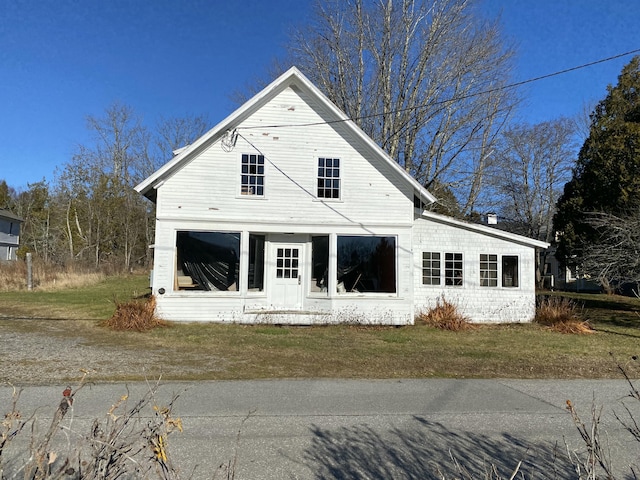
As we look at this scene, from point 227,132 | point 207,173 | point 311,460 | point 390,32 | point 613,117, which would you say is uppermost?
point 390,32

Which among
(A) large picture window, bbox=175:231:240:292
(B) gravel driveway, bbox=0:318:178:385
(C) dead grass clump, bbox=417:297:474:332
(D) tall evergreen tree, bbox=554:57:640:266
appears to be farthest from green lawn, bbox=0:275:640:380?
(D) tall evergreen tree, bbox=554:57:640:266

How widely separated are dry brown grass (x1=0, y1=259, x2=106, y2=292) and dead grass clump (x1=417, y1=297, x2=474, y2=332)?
1973cm

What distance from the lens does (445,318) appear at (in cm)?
1438

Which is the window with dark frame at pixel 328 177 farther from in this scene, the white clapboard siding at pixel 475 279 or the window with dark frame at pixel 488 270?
the window with dark frame at pixel 488 270

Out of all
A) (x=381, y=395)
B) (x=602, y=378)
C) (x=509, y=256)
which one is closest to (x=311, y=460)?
(x=381, y=395)

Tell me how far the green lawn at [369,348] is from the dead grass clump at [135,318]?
0.35 meters

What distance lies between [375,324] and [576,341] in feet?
17.5

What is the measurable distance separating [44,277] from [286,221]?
19.3 metres

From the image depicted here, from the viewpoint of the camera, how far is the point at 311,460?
4.12m

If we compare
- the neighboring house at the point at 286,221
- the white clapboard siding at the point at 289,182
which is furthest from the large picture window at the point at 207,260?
the white clapboard siding at the point at 289,182

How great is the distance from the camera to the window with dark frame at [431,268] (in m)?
15.4

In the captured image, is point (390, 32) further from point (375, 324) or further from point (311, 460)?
point (311, 460)

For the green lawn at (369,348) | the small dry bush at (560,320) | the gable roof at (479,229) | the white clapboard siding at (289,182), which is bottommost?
the green lawn at (369,348)

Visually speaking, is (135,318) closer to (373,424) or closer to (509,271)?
(373,424)
